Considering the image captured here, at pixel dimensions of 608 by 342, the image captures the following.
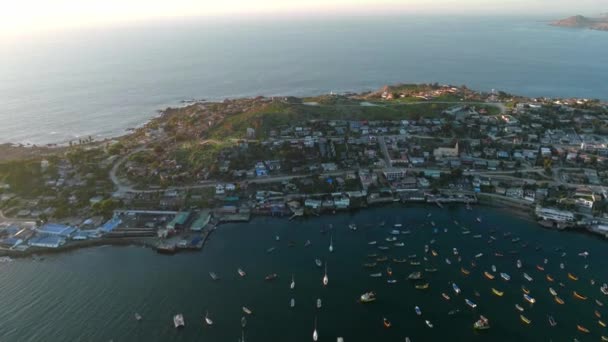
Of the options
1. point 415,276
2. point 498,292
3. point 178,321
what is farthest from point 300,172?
point 498,292

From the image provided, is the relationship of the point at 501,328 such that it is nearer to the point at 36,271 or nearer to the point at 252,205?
the point at 252,205

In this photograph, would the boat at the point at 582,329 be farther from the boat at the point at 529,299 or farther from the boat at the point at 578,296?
the boat at the point at 578,296

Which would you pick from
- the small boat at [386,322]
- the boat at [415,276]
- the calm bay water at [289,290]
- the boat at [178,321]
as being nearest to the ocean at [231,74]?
the calm bay water at [289,290]

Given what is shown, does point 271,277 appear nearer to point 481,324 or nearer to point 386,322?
point 386,322

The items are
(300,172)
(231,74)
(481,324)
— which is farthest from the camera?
(231,74)

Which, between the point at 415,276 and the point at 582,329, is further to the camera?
the point at 415,276

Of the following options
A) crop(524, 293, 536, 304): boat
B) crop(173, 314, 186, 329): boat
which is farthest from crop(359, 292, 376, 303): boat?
crop(173, 314, 186, 329): boat

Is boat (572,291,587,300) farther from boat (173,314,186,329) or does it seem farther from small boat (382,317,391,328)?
A: boat (173,314,186,329)
